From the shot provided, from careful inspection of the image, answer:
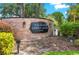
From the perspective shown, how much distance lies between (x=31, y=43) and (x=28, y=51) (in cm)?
9

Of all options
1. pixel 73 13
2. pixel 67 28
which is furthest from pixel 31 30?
pixel 73 13

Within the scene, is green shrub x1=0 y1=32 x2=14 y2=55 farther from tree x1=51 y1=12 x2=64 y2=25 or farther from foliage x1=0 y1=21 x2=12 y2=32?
tree x1=51 y1=12 x2=64 y2=25

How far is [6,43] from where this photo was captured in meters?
6.20

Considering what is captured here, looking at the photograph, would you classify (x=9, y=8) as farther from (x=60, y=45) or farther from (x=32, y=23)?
(x=60, y=45)

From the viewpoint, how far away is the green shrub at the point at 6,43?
20.3 feet

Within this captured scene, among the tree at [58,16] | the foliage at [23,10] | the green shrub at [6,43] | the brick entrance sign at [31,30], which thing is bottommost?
the green shrub at [6,43]

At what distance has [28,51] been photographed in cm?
625

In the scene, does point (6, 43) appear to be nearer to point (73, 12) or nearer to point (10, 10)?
point (10, 10)

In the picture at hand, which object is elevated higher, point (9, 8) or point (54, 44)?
point (9, 8)

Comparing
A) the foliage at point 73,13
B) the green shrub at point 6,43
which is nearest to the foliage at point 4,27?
the green shrub at point 6,43

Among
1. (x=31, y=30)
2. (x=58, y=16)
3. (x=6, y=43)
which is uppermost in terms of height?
(x=58, y=16)

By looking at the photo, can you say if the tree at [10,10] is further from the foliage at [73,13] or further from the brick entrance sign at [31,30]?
the foliage at [73,13]

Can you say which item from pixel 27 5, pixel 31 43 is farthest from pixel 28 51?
pixel 27 5

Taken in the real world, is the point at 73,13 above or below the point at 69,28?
above
